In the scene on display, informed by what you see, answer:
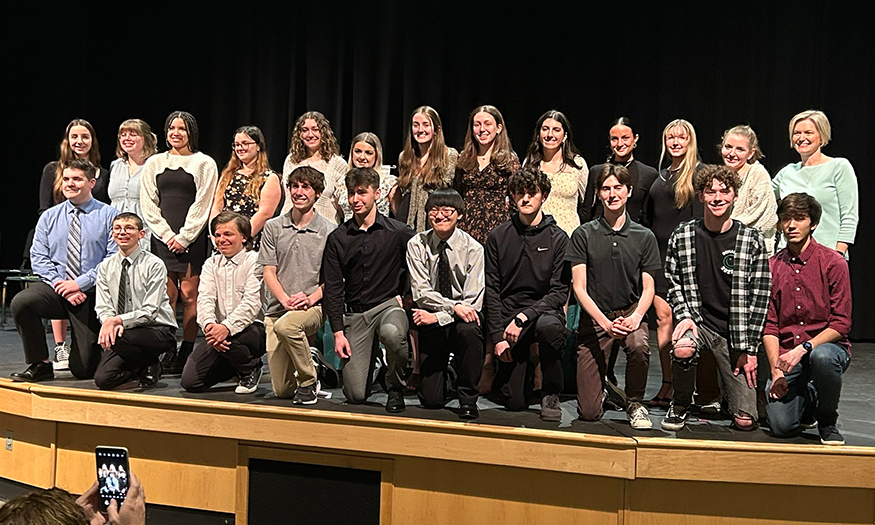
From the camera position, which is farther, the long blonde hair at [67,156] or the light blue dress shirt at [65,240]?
the long blonde hair at [67,156]

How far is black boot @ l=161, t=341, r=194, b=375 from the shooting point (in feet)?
13.3

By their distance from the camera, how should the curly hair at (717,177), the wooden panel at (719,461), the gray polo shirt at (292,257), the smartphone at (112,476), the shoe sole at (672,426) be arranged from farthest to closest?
A: the gray polo shirt at (292,257), the curly hair at (717,177), the shoe sole at (672,426), the wooden panel at (719,461), the smartphone at (112,476)

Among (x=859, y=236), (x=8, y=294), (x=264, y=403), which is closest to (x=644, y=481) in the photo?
(x=264, y=403)

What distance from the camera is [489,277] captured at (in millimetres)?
3488

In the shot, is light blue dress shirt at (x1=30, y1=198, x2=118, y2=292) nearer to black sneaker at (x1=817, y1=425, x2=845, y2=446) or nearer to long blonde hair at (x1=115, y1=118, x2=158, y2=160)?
long blonde hair at (x1=115, y1=118, x2=158, y2=160)

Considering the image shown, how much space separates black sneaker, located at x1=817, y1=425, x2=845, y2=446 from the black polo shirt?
66.8 inches

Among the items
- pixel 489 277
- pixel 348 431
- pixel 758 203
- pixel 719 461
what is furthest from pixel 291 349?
pixel 758 203

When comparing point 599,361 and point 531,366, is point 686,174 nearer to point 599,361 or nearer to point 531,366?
point 599,361

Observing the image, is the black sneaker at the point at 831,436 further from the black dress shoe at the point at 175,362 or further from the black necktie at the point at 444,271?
the black dress shoe at the point at 175,362

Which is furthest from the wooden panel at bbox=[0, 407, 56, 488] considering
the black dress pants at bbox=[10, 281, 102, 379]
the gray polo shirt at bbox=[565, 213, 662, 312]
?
the gray polo shirt at bbox=[565, 213, 662, 312]

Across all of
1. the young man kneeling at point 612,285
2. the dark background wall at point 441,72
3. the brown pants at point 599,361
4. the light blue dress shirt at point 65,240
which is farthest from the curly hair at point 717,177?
the dark background wall at point 441,72

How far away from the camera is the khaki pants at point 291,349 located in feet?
11.2

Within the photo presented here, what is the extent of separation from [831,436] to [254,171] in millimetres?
2791

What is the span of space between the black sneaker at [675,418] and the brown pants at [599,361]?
0.67ft
